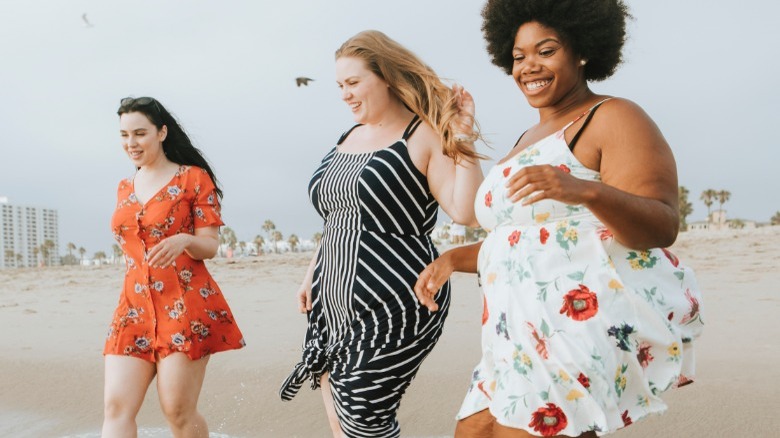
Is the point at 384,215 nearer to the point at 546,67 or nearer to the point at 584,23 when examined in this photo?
the point at 546,67

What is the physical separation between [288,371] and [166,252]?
10.5ft

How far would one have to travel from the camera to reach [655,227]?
193 centimetres

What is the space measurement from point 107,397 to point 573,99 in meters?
2.60

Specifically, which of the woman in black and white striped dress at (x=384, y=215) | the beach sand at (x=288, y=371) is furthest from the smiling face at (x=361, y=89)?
the beach sand at (x=288, y=371)

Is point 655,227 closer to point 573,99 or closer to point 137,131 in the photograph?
point 573,99

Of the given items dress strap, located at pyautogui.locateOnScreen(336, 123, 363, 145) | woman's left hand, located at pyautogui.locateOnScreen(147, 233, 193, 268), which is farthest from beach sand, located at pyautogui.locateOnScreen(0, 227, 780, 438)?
dress strap, located at pyautogui.locateOnScreen(336, 123, 363, 145)

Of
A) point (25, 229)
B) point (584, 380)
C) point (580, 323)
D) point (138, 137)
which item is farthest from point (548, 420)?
point (25, 229)

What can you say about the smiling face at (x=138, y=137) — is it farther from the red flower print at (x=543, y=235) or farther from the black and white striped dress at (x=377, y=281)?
the red flower print at (x=543, y=235)

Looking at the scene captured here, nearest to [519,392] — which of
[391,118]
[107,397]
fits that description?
[391,118]

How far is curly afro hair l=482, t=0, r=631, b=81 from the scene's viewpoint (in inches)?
91.4

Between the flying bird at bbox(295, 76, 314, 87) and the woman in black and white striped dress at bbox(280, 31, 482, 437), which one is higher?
the flying bird at bbox(295, 76, 314, 87)

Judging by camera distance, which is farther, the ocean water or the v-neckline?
the ocean water

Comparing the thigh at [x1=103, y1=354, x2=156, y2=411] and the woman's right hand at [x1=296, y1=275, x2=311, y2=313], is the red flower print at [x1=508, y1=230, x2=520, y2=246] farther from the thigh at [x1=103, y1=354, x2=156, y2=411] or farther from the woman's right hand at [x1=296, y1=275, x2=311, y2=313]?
the thigh at [x1=103, y1=354, x2=156, y2=411]

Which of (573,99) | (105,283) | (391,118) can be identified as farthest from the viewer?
(105,283)
